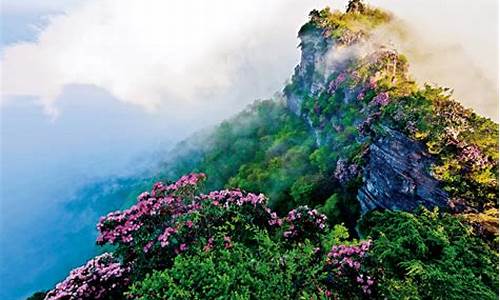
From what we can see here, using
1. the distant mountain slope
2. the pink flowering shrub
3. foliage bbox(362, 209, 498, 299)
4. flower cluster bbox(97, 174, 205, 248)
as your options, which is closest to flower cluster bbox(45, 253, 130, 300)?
the distant mountain slope

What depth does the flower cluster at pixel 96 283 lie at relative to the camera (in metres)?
8.03

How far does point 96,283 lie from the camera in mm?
8195

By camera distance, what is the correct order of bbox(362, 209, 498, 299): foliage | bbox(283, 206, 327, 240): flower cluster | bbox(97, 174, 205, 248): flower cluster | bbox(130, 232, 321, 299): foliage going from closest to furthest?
bbox(362, 209, 498, 299): foliage
bbox(130, 232, 321, 299): foliage
bbox(97, 174, 205, 248): flower cluster
bbox(283, 206, 327, 240): flower cluster

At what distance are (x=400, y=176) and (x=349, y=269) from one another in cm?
700

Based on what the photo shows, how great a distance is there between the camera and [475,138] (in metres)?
11.0

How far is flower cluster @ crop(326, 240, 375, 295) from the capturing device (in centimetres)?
632

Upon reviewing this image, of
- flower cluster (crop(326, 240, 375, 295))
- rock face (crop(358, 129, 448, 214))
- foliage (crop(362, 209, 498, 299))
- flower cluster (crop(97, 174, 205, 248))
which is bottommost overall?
foliage (crop(362, 209, 498, 299))

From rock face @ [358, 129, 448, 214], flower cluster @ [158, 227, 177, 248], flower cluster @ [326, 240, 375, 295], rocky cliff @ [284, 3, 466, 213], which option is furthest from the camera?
rocky cliff @ [284, 3, 466, 213]

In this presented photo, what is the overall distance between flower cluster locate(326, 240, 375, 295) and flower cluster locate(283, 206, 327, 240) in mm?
1594

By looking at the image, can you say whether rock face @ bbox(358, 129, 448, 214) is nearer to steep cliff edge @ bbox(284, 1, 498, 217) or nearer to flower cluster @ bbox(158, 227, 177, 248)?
steep cliff edge @ bbox(284, 1, 498, 217)

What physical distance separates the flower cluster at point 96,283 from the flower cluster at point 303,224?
3.00 meters

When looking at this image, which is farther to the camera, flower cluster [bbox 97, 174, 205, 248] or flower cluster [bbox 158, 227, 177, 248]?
flower cluster [bbox 97, 174, 205, 248]

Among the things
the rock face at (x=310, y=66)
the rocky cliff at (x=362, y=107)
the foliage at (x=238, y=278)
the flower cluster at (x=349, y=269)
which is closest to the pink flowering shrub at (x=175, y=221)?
the foliage at (x=238, y=278)

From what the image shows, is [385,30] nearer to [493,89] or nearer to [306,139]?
[306,139]
